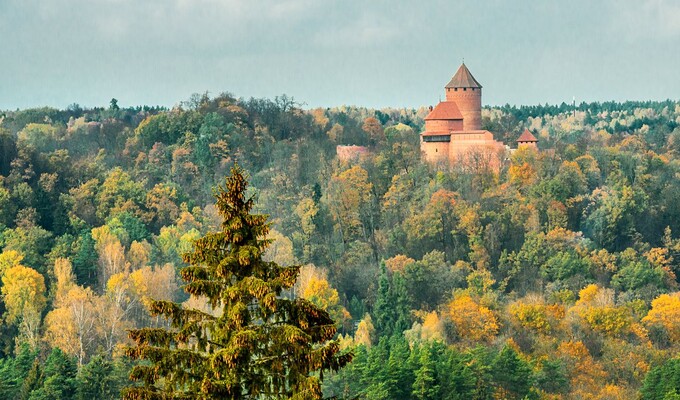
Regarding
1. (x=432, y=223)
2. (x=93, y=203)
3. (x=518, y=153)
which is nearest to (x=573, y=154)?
(x=518, y=153)

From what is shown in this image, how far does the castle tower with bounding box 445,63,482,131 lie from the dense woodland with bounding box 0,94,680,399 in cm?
348

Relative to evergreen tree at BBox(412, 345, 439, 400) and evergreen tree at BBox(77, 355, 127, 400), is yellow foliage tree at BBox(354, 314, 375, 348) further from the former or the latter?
evergreen tree at BBox(77, 355, 127, 400)

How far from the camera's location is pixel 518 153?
88.9m

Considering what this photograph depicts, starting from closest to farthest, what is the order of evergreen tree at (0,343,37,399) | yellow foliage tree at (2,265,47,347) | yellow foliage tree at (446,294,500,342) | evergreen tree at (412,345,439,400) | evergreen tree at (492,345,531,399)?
evergreen tree at (412,345,439,400)
evergreen tree at (0,343,37,399)
evergreen tree at (492,345,531,399)
yellow foliage tree at (446,294,500,342)
yellow foliage tree at (2,265,47,347)

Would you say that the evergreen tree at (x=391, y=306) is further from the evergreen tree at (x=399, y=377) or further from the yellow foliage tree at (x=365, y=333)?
the evergreen tree at (x=399, y=377)

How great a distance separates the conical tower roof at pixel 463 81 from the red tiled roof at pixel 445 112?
2295 millimetres

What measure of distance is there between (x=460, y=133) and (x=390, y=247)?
330 inches

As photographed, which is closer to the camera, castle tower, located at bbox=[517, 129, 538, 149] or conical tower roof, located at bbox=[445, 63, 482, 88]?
castle tower, located at bbox=[517, 129, 538, 149]

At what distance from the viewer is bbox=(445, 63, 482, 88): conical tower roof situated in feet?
312

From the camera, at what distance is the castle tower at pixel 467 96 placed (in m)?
94.1

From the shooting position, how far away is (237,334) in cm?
1892

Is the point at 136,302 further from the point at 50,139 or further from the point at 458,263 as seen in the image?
the point at 50,139

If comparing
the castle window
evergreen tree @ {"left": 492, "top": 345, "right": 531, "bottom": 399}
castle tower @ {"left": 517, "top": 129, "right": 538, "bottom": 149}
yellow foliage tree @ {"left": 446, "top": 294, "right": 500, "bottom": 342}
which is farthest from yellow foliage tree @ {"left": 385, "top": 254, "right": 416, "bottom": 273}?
evergreen tree @ {"left": 492, "top": 345, "right": 531, "bottom": 399}

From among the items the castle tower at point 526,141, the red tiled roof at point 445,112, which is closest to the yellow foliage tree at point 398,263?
the red tiled roof at point 445,112
